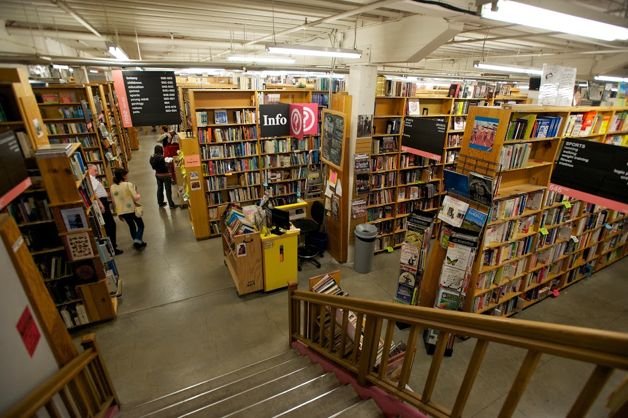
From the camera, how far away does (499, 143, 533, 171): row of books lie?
12.0 ft

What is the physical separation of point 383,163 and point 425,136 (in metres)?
0.96

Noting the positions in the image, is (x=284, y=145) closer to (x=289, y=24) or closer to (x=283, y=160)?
(x=283, y=160)

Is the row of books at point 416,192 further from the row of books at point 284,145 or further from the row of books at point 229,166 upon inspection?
the row of books at point 229,166

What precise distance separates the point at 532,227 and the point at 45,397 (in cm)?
553

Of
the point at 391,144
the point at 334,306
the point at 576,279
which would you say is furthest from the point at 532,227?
the point at 334,306

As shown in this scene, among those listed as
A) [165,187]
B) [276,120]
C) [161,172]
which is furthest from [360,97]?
[165,187]

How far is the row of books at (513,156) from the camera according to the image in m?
3.65

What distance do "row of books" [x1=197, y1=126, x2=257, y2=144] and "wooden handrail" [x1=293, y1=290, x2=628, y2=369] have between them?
5.83 metres

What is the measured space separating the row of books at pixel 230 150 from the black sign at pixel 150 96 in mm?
1862

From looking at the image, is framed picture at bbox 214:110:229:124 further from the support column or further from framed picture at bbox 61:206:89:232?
framed picture at bbox 61:206:89:232

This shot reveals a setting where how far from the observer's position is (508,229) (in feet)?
13.8

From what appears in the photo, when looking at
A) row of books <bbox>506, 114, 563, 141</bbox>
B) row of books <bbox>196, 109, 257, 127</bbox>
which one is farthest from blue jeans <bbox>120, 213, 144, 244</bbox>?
row of books <bbox>506, 114, 563, 141</bbox>

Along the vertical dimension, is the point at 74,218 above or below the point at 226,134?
below

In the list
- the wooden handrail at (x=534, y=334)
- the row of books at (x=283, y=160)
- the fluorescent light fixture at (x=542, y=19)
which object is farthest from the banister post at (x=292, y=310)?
the row of books at (x=283, y=160)
